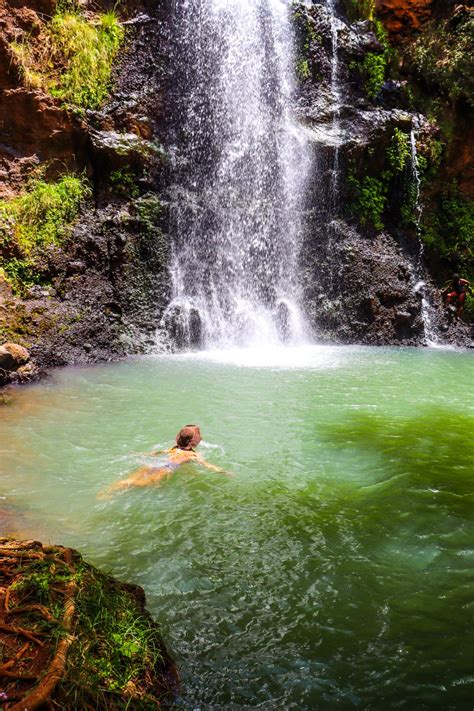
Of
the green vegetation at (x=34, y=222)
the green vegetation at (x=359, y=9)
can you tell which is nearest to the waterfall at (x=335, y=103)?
the green vegetation at (x=359, y=9)

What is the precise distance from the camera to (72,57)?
41.9ft

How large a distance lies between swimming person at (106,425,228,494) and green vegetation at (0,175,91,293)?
7357 millimetres

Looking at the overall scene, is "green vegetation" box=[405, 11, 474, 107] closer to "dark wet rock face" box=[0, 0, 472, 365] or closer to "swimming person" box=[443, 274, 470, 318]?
"dark wet rock face" box=[0, 0, 472, 365]

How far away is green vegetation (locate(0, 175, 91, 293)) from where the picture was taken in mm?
11094

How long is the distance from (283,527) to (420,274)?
13.3 metres

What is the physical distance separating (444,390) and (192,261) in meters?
7.46

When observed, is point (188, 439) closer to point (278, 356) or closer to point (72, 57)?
point (278, 356)

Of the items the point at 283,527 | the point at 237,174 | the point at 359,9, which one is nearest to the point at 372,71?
the point at 359,9

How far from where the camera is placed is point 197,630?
2.84m

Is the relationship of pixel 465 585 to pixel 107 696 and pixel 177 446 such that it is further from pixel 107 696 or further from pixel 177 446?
pixel 177 446

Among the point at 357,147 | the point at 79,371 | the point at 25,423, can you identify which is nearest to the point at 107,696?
the point at 25,423

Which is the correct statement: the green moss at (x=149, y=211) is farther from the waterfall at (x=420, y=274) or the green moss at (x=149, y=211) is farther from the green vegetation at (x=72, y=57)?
the waterfall at (x=420, y=274)

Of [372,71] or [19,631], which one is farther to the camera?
[372,71]

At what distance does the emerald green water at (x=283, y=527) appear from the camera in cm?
257
